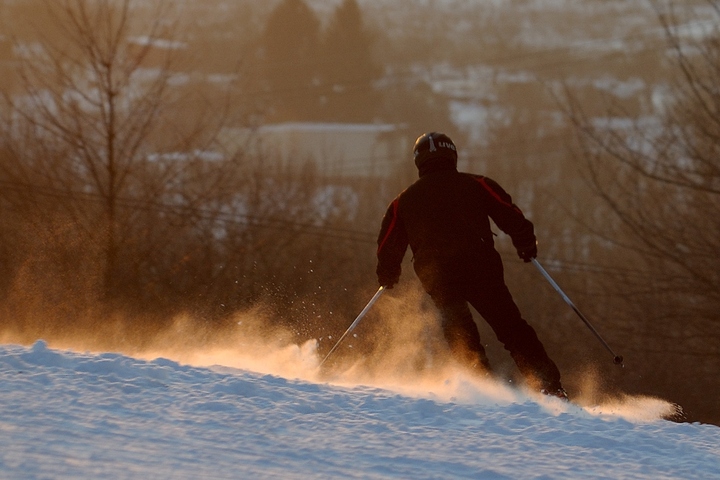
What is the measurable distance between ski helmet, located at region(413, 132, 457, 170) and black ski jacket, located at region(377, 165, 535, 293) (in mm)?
93

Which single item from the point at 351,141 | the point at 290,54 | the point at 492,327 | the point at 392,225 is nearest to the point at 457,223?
the point at 392,225

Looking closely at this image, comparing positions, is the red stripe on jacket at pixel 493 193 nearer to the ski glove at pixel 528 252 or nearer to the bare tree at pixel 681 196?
the ski glove at pixel 528 252

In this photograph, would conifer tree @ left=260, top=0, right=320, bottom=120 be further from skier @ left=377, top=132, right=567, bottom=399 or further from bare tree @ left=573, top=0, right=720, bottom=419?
skier @ left=377, top=132, right=567, bottom=399

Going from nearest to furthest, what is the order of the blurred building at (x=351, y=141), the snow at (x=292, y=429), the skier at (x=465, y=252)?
the snow at (x=292, y=429), the skier at (x=465, y=252), the blurred building at (x=351, y=141)

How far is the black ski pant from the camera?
6117mm

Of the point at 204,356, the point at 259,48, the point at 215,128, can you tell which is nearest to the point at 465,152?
the point at 259,48

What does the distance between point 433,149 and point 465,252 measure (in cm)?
77

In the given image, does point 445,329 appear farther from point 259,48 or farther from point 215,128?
point 259,48

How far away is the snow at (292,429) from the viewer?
12.6 feet

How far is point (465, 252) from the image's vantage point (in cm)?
625

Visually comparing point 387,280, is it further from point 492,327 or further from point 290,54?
point 290,54

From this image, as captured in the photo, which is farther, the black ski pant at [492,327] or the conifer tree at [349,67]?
the conifer tree at [349,67]

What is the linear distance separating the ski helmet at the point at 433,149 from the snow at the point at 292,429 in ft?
5.18

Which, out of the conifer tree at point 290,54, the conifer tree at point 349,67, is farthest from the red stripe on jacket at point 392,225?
the conifer tree at point 349,67
